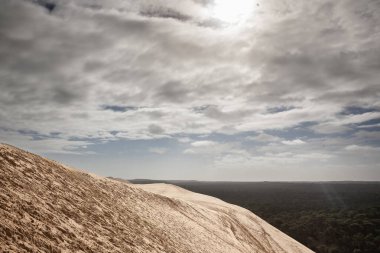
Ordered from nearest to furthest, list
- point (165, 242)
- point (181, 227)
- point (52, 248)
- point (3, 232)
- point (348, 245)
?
point (3, 232), point (52, 248), point (165, 242), point (181, 227), point (348, 245)

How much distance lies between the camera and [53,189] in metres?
7.70

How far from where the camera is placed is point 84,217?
734 cm

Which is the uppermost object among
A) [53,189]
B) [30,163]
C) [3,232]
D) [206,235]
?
[30,163]

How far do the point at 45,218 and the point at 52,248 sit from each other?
3.28 feet

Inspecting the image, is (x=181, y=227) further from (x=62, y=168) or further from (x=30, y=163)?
(x=30, y=163)

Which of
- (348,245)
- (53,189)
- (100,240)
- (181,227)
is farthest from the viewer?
(348,245)

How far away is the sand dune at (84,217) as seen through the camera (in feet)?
17.8

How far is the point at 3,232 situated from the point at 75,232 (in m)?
1.68

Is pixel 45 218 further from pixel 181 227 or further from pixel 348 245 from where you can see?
pixel 348 245

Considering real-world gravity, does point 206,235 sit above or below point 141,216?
below

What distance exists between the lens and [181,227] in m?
11.9

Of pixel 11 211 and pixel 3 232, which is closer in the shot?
pixel 3 232

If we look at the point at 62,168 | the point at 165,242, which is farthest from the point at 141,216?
the point at 62,168

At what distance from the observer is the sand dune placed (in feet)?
17.8
